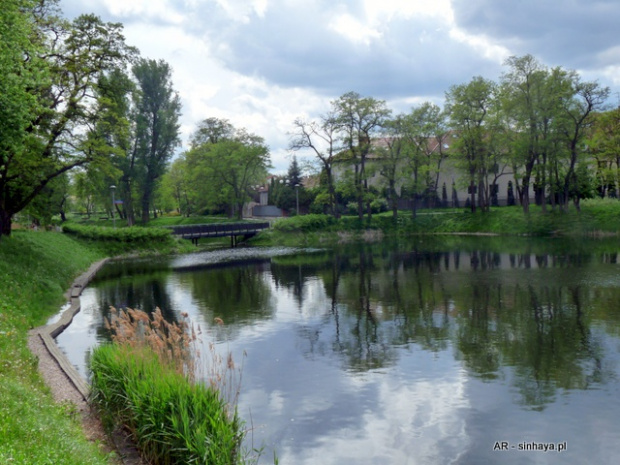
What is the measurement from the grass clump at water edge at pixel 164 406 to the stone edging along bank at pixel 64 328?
4.46 ft

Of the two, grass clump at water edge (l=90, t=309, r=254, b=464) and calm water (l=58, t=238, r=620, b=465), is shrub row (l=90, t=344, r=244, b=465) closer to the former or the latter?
grass clump at water edge (l=90, t=309, r=254, b=464)

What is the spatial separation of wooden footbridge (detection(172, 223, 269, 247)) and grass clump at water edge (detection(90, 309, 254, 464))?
43576 mm

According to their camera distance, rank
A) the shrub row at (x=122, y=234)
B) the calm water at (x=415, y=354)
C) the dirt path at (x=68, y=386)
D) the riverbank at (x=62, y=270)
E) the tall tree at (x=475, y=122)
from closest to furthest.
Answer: the riverbank at (x=62, y=270)
the dirt path at (x=68, y=386)
the calm water at (x=415, y=354)
the shrub row at (x=122, y=234)
the tall tree at (x=475, y=122)

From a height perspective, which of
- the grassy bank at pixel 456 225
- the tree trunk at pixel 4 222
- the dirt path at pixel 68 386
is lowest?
the dirt path at pixel 68 386

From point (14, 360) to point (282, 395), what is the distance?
560 cm

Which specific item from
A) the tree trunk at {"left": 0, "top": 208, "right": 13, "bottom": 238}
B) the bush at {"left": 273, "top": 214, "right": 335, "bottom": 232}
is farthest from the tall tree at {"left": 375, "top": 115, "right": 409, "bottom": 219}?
the tree trunk at {"left": 0, "top": 208, "right": 13, "bottom": 238}

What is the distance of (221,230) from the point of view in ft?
185

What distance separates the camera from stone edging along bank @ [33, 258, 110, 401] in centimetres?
1184

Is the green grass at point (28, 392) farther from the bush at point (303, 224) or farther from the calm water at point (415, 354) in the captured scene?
the bush at point (303, 224)

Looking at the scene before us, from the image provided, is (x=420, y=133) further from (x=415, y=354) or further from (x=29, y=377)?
(x=29, y=377)

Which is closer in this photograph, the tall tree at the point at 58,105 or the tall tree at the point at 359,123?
the tall tree at the point at 58,105

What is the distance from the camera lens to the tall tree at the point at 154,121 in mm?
59375

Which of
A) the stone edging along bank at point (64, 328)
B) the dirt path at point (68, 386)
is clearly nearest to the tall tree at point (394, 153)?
the stone edging along bank at point (64, 328)

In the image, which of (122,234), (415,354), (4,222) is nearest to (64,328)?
(415,354)
